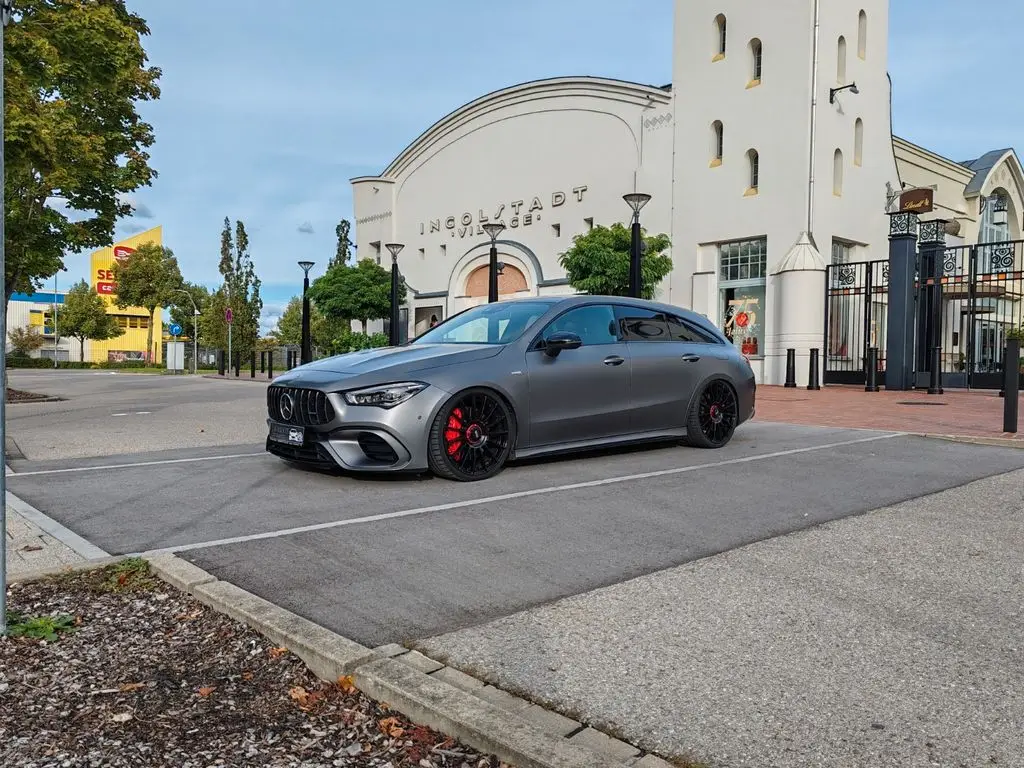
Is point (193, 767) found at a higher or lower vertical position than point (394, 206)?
lower

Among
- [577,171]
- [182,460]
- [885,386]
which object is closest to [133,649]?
[182,460]

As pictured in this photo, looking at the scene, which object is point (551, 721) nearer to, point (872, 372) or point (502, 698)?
point (502, 698)

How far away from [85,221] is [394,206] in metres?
29.4

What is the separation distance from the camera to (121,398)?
18109 mm

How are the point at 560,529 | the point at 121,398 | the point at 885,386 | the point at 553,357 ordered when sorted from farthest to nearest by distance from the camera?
the point at 885,386
the point at 121,398
the point at 553,357
the point at 560,529

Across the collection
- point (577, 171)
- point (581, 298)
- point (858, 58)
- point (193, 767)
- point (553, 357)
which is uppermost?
point (858, 58)

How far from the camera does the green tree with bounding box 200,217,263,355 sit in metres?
50.9

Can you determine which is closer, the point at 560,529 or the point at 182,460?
the point at 560,529

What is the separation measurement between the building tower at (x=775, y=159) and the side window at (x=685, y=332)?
18216 millimetres

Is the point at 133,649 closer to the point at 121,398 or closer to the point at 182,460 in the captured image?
the point at 182,460

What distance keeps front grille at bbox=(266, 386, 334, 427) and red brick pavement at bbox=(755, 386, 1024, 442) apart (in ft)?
25.3

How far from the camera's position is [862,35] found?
27875 mm

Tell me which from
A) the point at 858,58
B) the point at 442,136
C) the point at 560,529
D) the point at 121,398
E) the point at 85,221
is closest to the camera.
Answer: the point at 560,529

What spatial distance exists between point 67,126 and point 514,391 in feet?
30.9
